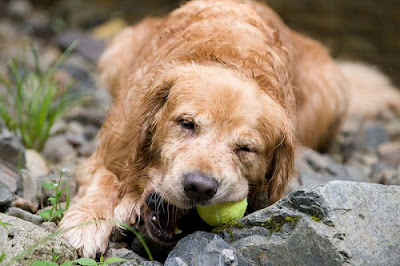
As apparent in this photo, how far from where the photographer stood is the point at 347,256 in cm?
259

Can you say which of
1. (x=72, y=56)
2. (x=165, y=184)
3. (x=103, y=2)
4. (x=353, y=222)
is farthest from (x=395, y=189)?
(x=103, y=2)

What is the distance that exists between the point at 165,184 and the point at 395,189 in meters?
1.19

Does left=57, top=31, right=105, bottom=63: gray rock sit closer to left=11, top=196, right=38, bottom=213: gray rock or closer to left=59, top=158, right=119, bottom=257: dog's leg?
left=59, top=158, right=119, bottom=257: dog's leg

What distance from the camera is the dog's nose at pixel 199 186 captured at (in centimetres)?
282

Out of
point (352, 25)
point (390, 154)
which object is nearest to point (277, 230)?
point (390, 154)

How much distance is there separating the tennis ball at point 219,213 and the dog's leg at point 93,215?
53 cm

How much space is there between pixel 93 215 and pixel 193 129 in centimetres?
81

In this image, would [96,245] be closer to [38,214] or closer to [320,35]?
[38,214]

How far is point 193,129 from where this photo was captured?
10.5ft

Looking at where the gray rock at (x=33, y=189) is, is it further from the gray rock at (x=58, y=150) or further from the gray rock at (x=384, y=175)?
the gray rock at (x=384, y=175)

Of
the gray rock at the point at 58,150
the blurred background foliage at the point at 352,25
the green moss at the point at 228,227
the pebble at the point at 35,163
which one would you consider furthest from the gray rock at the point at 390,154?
the pebble at the point at 35,163

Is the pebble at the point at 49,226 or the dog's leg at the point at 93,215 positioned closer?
the dog's leg at the point at 93,215

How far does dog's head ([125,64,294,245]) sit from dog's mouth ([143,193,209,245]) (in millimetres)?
93

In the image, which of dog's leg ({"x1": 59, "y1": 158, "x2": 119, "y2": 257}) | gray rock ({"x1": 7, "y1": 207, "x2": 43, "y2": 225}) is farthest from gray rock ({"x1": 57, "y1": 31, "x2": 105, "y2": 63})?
gray rock ({"x1": 7, "y1": 207, "x2": 43, "y2": 225})
